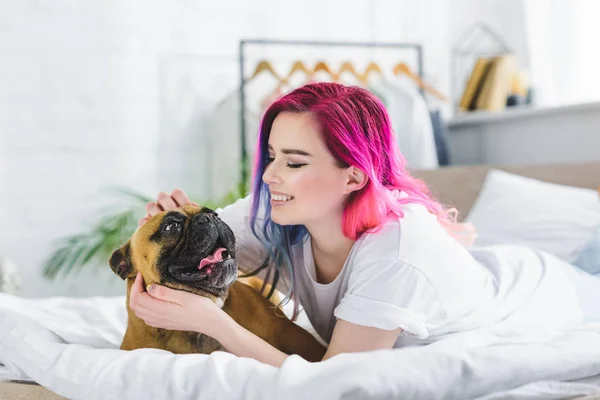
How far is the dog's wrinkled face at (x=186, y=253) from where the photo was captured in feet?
3.78

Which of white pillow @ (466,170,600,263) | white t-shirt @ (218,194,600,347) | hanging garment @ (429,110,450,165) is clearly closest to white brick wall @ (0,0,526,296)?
hanging garment @ (429,110,450,165)

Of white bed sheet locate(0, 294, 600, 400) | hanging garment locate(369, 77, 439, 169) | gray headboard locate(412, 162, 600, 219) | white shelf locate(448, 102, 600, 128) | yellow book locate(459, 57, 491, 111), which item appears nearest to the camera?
white bed sheet locate(0, 294, 600, 400)

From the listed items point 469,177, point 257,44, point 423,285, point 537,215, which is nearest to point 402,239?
point 423,285

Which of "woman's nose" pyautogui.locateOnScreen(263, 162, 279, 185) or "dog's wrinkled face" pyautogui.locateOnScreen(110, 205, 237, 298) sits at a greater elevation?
"woman's nose" pyautogui.locateOnScreen(263, 162, 279, 185)

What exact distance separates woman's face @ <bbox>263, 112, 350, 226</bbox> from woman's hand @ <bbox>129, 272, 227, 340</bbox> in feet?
0.67

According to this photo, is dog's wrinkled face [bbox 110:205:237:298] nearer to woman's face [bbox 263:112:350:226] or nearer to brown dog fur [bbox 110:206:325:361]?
brown dog fur [bbox 110:206:325:361]

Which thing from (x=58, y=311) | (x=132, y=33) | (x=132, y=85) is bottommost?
(x=58, y=311)

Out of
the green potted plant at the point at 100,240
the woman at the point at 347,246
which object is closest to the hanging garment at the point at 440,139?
the green potted plant at the point at 100,240

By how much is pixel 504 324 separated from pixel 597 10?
2475 millimetres

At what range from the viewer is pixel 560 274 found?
→ 162cm

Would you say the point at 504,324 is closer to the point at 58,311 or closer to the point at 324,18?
the point at 58,311

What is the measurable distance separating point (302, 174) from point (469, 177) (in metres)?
1.53

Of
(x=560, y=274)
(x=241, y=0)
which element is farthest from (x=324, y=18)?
(x=560, y=274)

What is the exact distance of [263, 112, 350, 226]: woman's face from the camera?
3.91 ft
